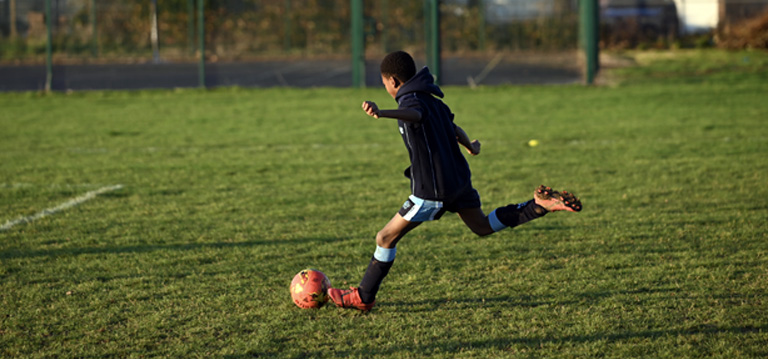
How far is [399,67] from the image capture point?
403 cm

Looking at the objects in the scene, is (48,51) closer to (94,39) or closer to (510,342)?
(94,39)

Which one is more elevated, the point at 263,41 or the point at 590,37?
the point at 263,41

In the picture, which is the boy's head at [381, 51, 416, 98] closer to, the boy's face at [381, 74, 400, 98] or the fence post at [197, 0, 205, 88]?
the boy's face at [381, 74, 400, 98]

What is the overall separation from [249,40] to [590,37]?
858 cm

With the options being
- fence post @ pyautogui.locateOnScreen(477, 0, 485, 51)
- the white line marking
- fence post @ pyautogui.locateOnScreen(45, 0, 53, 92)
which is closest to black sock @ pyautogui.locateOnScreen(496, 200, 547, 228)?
the white line marking

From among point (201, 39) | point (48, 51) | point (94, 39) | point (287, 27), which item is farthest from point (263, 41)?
point (48, 51)

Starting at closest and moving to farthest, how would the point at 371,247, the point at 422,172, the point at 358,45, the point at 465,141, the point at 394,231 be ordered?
1. the point at 422,172
2. the point at 394,231
3. the point at 465,141
4. the point at 371,247
5. the point at 358,45

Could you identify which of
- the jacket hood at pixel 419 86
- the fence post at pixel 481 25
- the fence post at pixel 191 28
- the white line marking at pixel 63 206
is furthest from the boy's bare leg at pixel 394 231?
the fence post at pixel 191 28

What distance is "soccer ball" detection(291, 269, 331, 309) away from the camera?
433cm

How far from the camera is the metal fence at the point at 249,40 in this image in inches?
747

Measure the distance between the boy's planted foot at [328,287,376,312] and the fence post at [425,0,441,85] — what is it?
14146mm

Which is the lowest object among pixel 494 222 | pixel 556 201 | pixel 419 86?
pixel 494 222

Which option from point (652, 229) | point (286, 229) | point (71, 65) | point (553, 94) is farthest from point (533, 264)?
point (71, 65)

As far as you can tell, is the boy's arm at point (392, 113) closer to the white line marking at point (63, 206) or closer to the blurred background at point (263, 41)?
the white line marking at point (63, 206)
